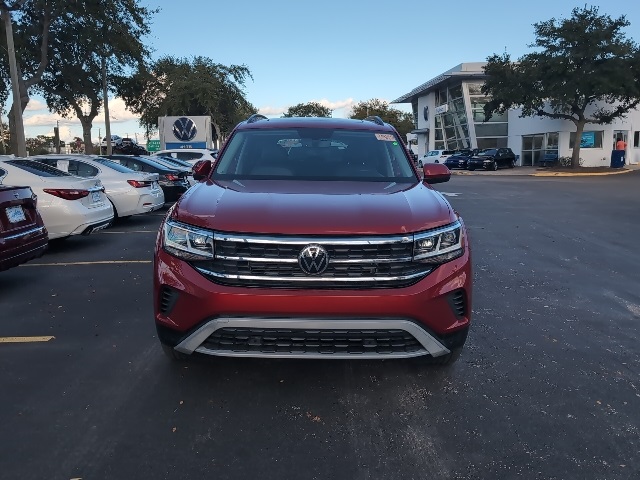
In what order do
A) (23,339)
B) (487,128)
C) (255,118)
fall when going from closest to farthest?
(23,339) → (255,118) → (487,128)

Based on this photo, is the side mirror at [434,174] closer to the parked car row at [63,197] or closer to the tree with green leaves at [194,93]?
the parked car row at [63,197]

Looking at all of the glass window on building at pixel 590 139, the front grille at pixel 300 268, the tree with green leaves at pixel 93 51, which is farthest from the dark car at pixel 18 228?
the glass window on building at pixel 590 139

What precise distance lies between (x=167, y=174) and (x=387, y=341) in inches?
473

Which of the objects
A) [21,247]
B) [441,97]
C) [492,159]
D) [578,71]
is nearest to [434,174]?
[21,247]

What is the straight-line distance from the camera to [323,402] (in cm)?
349

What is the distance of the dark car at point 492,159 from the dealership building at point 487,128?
2295 mm

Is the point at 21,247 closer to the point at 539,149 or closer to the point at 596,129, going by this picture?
the point at 596,129

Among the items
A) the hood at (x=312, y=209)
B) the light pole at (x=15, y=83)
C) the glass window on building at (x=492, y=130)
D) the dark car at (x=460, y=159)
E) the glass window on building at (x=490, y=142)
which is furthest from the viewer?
the glass window on building at (x=490, y=142)

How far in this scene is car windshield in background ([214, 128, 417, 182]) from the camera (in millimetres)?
4570

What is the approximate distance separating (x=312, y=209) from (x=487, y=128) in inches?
1994

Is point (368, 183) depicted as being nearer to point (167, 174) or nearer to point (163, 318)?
point (163, 318)

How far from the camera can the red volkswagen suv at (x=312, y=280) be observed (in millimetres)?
3135

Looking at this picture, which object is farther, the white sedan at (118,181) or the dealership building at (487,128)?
the dealership building at (487,128)

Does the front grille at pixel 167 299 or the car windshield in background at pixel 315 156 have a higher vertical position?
the car windshield in background at pixel 315 156
